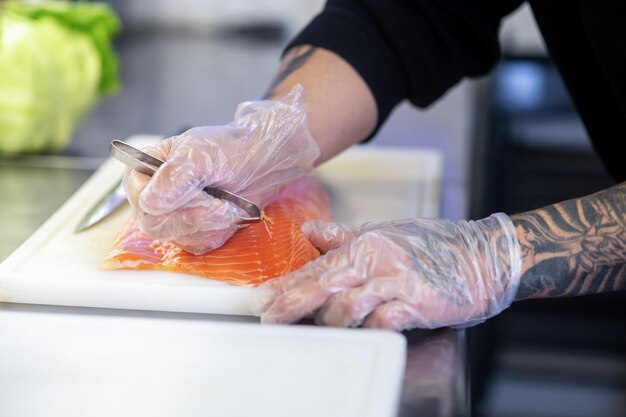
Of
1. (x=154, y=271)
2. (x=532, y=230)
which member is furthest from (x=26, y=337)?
(x=532, y=230)

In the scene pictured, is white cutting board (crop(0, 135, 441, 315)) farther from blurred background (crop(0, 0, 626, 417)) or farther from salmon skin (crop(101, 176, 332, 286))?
blurred background (crop(0, 0, 626, 417))

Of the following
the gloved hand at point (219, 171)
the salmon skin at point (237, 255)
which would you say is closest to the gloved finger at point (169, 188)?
the gloved hand at point (219, 171)

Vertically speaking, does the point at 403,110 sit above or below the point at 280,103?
below

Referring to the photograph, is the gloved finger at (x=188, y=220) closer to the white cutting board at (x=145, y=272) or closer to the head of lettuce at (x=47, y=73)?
the white cutting board at (x=145, y=272)

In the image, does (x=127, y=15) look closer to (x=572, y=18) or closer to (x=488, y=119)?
(x=488, y=119)

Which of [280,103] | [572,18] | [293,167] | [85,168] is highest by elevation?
[572,18]

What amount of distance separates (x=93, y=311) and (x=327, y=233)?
354 mm

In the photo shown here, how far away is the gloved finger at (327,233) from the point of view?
1349mm

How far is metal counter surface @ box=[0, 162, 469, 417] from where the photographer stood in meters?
1.10

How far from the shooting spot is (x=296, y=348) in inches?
45.0

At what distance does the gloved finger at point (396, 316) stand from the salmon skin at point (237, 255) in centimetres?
20

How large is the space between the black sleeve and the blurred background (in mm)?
239

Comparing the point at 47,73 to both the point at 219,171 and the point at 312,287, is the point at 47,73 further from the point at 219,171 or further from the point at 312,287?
the point at 312,287

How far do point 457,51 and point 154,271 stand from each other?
80 cm
